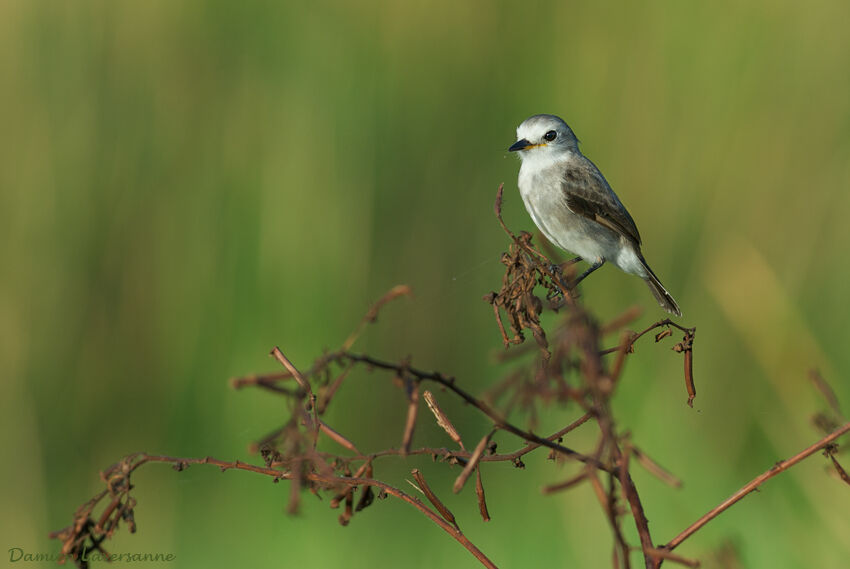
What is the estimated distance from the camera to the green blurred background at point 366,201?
3.23 meters

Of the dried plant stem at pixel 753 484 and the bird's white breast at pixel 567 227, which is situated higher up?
the dried plant stem at pixel 753 484

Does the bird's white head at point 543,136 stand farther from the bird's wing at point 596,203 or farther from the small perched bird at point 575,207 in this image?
the bird's wing at point 596,203

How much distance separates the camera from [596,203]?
3076mm

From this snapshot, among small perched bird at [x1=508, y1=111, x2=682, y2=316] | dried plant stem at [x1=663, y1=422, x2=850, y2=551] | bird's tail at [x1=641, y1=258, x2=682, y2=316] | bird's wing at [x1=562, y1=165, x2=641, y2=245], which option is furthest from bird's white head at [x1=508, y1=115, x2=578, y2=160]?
dried plant stem at [x1=663, y1=422, x2=850, y2=551]

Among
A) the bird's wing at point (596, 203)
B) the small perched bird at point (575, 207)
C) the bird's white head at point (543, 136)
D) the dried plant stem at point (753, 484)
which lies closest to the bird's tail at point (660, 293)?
the small perched bird at point (575, 207)

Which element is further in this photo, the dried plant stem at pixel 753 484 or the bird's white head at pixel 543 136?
the bird's white head at pixel 543 136

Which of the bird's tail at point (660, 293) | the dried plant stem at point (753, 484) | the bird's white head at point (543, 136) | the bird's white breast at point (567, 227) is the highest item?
the dried plant stem at point (753, 484)

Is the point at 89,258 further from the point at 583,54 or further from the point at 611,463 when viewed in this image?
the point at 611,463

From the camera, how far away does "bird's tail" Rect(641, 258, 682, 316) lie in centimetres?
309

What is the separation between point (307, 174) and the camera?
340 cm

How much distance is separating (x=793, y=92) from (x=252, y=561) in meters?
2.50

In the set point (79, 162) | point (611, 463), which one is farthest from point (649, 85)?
point (611, 463)

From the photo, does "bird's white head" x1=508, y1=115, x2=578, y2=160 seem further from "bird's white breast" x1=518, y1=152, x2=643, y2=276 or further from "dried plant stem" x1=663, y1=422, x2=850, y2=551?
"dried plant stem" x1=663, y1=422, x2=850, y2=551

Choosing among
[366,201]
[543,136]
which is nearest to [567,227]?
[543,136]
